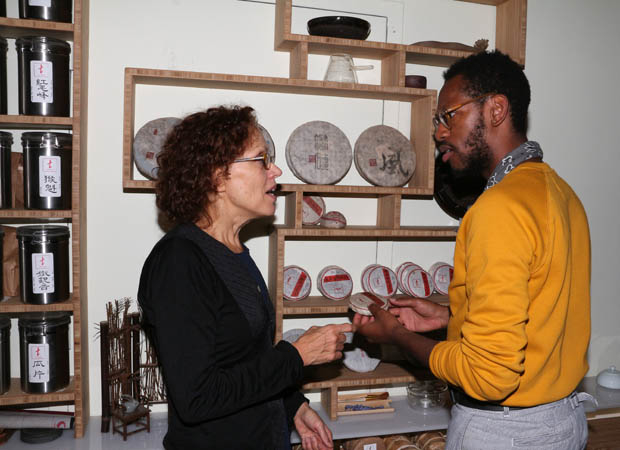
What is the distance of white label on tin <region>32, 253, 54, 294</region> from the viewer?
203 centimetres

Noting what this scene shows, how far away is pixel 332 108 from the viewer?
2627mm

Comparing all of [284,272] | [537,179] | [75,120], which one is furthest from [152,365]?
[537,179]

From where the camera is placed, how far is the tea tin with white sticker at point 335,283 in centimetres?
248

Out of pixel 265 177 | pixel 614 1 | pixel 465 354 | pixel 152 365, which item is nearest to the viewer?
pixel 465 354

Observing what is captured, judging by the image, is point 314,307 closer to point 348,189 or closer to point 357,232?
point 357,232

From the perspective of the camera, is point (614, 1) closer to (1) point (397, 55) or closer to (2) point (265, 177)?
(1) point (397, 55)

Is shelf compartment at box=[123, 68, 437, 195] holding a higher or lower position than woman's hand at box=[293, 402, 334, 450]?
higher

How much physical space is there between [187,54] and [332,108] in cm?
73

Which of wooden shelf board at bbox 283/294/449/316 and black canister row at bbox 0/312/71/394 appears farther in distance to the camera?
wooden shelf board at bbox 283/294/449/316

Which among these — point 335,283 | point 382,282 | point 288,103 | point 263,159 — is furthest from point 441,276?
point 263,159

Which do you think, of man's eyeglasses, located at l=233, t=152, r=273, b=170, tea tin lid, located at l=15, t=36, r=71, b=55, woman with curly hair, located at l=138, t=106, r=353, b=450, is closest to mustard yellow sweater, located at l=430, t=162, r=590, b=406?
woman with curly hair, located at l=138, t=106, r=353, b=450

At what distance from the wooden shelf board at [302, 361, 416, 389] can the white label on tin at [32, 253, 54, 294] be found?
1.13 metres

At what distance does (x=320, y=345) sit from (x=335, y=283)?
0.95 m

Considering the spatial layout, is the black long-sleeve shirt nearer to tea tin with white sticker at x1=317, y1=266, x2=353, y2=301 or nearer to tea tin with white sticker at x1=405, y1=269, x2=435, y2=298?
tea tin with white sticker at x1=317, y1=266, x2=353, y2=301
